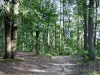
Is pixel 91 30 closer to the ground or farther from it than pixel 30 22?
closer to the ground

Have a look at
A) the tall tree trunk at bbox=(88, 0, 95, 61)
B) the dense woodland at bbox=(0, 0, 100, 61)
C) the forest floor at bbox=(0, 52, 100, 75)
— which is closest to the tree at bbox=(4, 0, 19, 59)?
the dense woodland at bbox=(0, 0, 100, 61)

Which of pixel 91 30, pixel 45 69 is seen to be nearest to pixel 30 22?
pixel 91 30

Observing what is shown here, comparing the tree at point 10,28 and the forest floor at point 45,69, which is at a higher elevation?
the tree at point 10,28

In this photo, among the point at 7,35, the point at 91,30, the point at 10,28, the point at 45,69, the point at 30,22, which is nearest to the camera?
the point at 45,69

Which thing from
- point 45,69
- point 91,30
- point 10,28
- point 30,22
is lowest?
point 45,69

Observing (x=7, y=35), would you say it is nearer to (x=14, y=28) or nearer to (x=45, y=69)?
(x=14, y=28)

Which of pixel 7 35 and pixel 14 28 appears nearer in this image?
pixel 7 35

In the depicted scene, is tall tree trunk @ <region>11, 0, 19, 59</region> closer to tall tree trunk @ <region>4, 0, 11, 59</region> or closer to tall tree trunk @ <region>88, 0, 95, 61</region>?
tall tree trunk @ <region>4, 0, 11, 59</region>

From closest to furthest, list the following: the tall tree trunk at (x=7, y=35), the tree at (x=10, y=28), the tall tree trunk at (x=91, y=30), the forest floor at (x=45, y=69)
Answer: the forest floor at (x=45, y=69) < the tree at (x=10, y=28) < the tall tree trunk at (x=7, y=35) < the tall tree trunk at (x=91, y=30)

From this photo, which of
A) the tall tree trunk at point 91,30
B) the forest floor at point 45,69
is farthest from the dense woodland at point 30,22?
the forest floor at point 45,69

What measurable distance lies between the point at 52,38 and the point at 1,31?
19.9 meters

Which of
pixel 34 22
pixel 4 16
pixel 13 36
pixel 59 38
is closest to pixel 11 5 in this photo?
pixel 4 16

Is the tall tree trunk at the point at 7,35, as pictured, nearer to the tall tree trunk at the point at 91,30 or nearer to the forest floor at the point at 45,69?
the forest floor at the point at 45,69

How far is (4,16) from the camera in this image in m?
15.1
